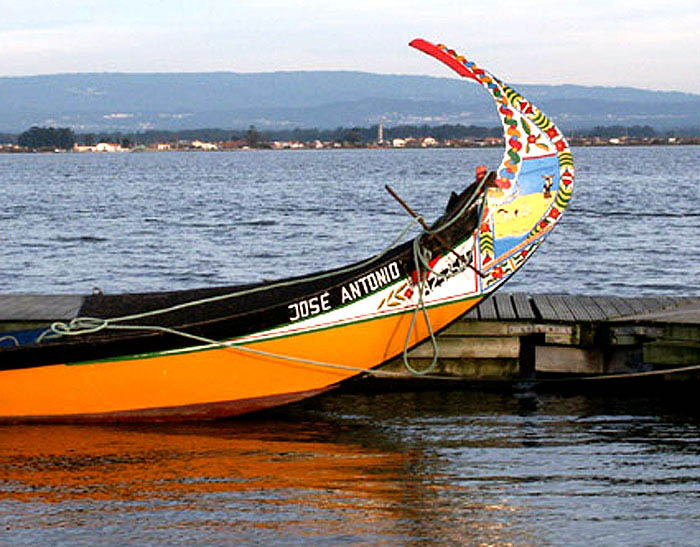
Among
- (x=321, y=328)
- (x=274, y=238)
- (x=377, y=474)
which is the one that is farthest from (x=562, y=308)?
(x=274, y=238)

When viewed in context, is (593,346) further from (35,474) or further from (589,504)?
(35,474)

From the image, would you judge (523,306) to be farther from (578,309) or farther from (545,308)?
(578,309)

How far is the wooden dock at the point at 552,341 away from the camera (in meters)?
13.0

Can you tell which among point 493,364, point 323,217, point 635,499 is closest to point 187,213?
point 323,217

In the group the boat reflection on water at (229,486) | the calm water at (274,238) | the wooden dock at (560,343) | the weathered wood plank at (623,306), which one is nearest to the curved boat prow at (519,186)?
the wooden dock at (560,343)

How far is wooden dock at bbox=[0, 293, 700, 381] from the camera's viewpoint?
13.0m

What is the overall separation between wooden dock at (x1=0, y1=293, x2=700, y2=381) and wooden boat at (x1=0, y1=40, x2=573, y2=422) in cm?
139

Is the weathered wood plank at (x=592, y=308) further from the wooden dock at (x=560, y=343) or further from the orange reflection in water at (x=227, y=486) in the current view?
the orange reflection in water at (x=227, y=486)

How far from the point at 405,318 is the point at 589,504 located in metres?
3.05

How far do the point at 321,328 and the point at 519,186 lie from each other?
2.34 meters

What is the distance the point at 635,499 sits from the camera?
9.52 m

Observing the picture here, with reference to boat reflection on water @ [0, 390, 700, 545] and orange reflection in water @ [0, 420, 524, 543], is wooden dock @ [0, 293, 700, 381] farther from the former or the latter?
orange reflection in water @ [0, 420, 524, 543]

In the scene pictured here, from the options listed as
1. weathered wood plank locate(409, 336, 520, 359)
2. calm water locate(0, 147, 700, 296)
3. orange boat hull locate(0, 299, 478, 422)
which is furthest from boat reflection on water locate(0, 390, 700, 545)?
calm water locate(0, 147, 700, 296)

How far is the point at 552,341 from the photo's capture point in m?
13.2
